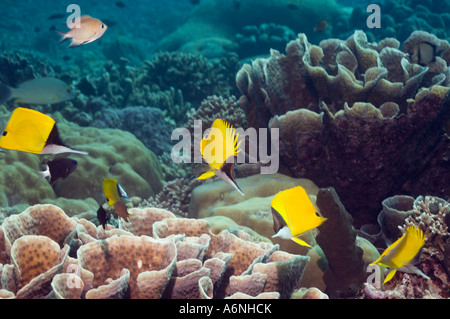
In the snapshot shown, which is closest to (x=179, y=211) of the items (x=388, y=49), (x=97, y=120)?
(x=388, y=49)

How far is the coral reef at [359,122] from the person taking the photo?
3.39 metres

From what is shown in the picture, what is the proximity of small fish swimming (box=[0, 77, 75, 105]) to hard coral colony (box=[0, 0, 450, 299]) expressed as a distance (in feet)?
0.06

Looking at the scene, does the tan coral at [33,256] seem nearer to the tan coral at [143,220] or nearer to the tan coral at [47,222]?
the tan coral at [47,222]

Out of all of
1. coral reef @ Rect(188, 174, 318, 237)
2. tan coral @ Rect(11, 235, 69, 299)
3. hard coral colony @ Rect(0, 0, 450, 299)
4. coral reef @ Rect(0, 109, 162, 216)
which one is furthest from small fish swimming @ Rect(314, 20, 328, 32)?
tan coral @ Rect(11, 235, 69, 299)

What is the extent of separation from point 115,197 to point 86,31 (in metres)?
2.25

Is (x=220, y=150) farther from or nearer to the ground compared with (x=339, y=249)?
farther from the ground

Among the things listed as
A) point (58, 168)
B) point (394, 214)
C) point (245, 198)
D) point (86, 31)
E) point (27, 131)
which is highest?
point (86, 31)

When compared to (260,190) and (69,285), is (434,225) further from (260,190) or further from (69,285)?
(69,285)

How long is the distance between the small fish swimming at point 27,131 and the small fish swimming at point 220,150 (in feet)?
2.35

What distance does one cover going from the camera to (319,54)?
15.0ft

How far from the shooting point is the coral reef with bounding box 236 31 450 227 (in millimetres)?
3391

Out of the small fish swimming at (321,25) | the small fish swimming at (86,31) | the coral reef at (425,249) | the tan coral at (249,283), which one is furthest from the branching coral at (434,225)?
the small fish swimming at (321,25)

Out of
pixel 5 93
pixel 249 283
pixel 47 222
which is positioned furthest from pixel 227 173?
pixel 5 93

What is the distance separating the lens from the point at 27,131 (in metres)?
1.76
